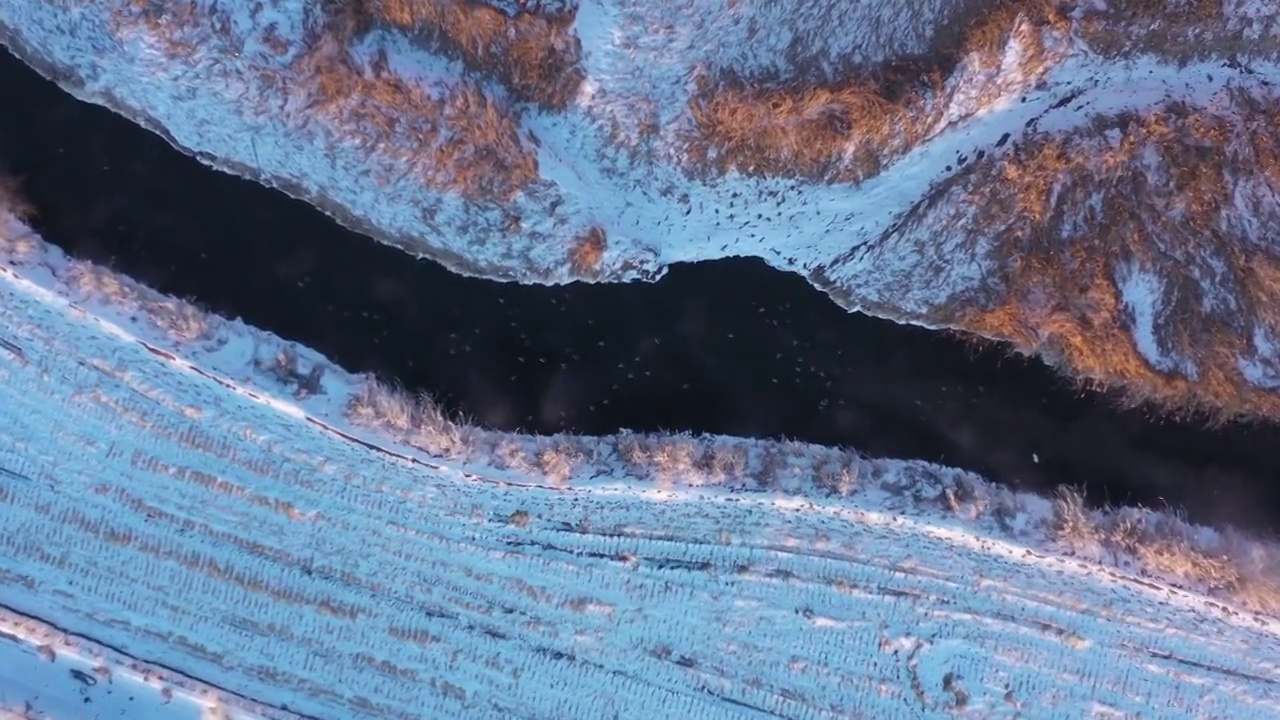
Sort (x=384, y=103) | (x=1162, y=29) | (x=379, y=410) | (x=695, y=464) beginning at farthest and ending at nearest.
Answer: (x=695, y=464), (x=379, y=410), (x=1162, y=29), (x=384, y=103)

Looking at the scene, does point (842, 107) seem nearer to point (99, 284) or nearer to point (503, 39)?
point (503, 39)

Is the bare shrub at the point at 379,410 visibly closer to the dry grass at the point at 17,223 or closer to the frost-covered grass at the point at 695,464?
the frost-covered grass at the point at 695,464

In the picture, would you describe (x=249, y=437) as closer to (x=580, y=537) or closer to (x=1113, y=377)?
(x=580, y=537)

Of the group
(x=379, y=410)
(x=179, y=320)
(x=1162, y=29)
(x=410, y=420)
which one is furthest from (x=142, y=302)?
(x=1162, y=29)

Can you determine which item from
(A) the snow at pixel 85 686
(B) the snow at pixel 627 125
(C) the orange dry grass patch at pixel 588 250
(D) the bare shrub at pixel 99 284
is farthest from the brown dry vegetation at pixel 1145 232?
(A) the snow at pixel 85 686

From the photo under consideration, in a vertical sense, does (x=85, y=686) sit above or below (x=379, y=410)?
below
